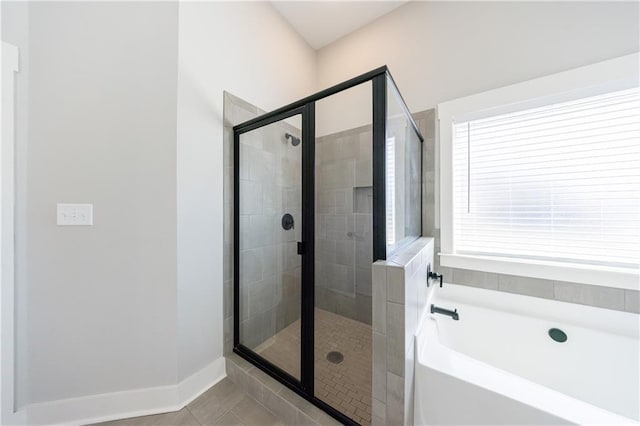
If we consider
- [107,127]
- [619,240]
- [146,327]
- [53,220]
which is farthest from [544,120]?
[53,220]

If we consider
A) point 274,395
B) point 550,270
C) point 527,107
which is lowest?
point 274,395

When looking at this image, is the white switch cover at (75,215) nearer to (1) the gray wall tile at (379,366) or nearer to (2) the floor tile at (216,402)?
(2) the floor tile at (216,402)

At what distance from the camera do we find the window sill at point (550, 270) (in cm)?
122

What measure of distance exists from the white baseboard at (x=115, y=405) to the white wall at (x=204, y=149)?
0.36ft

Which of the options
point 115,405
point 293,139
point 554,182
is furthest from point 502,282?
point 115,405

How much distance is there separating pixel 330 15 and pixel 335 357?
297 cm

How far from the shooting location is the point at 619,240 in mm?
1268

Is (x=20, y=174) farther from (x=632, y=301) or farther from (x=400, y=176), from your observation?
(x=632, y=301)

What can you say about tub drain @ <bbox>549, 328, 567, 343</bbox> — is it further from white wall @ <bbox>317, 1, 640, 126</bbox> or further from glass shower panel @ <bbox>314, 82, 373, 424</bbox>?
white wall @ <bbox>317, 1, 640, 126</bbox>

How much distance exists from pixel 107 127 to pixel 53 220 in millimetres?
560

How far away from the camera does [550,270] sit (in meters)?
1.39

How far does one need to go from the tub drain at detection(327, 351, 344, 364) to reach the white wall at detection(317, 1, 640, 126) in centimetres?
172

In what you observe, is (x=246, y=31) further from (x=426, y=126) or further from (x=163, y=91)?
(x=426, y=126)

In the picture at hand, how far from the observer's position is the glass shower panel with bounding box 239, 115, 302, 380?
5.10 feet
